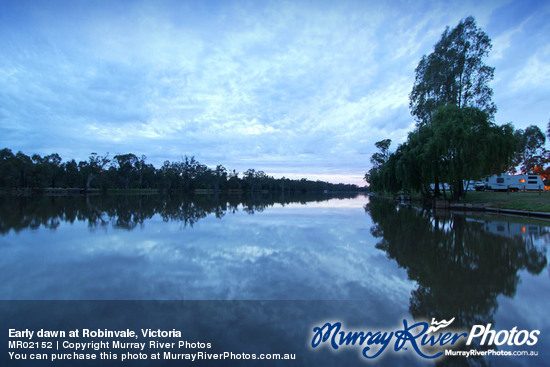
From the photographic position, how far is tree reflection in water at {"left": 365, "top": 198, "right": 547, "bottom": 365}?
4.27 metres

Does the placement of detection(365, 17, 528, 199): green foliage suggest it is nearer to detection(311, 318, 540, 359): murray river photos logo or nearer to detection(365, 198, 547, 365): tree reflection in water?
detection(365, 198, 547, 365): tree reflection in water

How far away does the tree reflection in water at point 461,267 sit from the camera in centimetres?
427

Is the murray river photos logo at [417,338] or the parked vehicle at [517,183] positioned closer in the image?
the murray river photos logo at [417,338]

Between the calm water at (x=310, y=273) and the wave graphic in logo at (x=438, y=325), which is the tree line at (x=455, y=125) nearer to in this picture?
the calm water at (x=310, y=273)

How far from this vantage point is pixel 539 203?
20.0 metres

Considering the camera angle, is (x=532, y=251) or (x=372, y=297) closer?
(x=372, y=297)

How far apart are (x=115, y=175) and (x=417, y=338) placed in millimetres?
93873

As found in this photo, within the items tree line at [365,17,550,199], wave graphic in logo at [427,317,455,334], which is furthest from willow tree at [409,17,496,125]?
wave graphic in logo at [427,317,455,334]

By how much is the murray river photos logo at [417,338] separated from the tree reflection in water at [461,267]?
167 millimetres

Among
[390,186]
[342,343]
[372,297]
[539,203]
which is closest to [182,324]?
[342,343]

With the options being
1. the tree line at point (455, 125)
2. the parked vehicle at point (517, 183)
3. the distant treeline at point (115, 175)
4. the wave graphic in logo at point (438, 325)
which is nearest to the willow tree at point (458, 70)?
the tree line at point (455, 125)

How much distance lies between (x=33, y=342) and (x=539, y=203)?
27749mm

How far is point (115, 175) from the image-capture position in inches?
3263

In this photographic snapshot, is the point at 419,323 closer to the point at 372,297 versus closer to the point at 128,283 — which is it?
the point at 372,297
